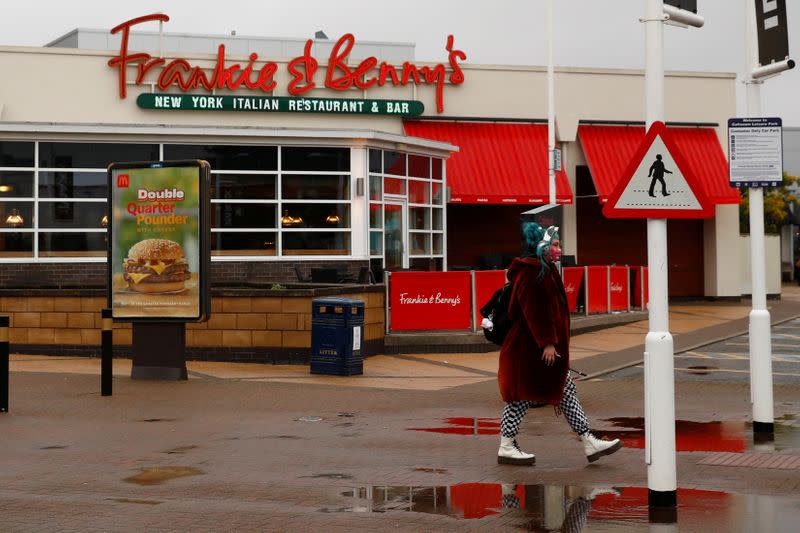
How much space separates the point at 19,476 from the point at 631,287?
66.2ft

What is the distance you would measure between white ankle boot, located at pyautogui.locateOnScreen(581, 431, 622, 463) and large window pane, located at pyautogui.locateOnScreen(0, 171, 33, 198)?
16329mm

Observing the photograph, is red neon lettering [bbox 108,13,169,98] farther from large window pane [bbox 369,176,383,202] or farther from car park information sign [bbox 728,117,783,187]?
car park information sign [bbox 728,117,783,187]

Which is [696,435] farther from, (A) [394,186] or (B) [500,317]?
(A) [394,186]

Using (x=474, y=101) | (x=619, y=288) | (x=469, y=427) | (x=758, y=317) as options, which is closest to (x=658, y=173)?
(x=758, y=317)

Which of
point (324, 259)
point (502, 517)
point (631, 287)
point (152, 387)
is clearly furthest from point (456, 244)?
point (502, 517)

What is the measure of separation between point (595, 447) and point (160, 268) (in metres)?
7.92

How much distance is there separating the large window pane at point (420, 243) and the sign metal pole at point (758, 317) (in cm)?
1600

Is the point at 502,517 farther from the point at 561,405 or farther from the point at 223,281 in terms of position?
the point at 223,281

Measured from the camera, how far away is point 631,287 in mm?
26938

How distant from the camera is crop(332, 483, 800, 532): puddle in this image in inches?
275

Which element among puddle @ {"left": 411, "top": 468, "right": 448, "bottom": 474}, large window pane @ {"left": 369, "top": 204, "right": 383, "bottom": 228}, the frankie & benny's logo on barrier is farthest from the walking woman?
the frankie & benny's logo on barrier

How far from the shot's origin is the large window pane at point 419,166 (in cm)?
2609

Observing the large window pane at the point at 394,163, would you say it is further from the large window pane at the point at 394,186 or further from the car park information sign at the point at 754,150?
the car park information sign at the point at 754,150

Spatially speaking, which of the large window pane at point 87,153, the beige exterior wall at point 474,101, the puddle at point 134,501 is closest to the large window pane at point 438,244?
the beige exterior wall at point 474,101
